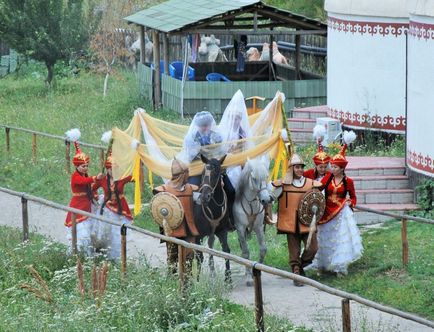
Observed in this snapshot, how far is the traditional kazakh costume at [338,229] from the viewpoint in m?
16.0

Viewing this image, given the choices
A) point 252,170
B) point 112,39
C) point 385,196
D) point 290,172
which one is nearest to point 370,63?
point 385,196

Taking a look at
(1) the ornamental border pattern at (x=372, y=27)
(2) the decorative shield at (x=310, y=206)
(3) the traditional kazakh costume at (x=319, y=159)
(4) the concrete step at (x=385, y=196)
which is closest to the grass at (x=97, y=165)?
(2) the decorative shield at (x=310, y=206)

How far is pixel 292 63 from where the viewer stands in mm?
32375

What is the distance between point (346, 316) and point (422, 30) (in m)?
8.59

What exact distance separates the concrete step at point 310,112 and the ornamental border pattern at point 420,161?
4.96 metres

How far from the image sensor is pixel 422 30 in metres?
19.2

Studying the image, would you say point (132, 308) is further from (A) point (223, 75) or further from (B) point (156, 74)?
(A) point (223, 75)

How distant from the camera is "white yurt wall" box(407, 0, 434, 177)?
18984 mm

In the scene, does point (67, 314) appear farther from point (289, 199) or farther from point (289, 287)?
point (289, 199)

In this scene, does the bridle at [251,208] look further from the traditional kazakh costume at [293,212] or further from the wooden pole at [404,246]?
the wooden pole at [404,246]

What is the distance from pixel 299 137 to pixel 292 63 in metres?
8.55

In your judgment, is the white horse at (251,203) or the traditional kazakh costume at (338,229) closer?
the white horse at (251,203)

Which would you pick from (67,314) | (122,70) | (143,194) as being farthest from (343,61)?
(122,70)

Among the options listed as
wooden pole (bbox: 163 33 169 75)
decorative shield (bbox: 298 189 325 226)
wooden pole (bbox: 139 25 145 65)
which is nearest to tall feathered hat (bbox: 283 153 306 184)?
decorative shield (bbox: 298 189 325 226)
